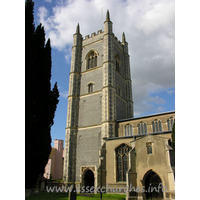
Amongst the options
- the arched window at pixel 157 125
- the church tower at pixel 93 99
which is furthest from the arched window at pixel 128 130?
the arched window at pixel 157 125

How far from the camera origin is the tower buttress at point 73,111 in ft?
79.5

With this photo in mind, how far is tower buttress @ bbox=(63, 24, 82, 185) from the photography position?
79.5 feet

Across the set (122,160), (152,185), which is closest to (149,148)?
(152,185)

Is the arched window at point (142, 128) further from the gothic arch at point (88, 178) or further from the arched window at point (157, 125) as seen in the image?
the gothic arch at point (88, 178)

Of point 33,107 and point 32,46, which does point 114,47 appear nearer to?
point 32,46

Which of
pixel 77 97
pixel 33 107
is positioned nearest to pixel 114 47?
pixel 77 97

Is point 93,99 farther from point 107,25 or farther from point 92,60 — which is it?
point 107,25

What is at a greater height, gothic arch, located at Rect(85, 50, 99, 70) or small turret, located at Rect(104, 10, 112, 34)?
small turret, located at Rect(104, 10, 112, 34)

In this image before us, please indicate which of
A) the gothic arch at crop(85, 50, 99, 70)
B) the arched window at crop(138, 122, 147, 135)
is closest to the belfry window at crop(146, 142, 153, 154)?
the arched window at crop(138, 122, 147, 135)

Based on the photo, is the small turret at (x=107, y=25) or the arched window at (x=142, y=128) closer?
the arched window at (x=142, y=128)

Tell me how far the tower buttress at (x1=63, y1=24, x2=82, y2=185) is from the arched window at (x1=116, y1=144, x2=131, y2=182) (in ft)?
24.6

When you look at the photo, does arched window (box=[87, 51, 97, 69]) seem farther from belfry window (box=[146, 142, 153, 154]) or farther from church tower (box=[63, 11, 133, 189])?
belfry window (box=[146, 142, 153, 154])

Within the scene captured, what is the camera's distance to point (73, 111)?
27.6 m

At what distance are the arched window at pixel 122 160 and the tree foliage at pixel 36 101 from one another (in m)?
8.74
